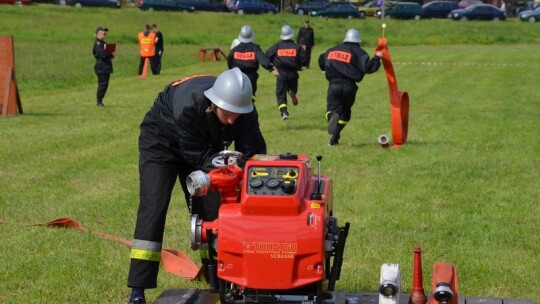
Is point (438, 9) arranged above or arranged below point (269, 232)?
below

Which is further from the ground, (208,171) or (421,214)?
(208,171)

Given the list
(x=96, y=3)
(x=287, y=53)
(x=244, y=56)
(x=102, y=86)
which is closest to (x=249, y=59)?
(x=244, y=56)

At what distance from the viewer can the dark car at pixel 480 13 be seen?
76625 mm

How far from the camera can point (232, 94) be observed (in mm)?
6250

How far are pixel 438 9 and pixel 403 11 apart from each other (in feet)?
10.2

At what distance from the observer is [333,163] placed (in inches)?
570

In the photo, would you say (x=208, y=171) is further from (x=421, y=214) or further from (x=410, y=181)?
(x=410, y=181)

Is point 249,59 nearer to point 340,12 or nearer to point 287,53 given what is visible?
point 287,53

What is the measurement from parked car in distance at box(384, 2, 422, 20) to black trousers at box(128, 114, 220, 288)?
72.3 meters

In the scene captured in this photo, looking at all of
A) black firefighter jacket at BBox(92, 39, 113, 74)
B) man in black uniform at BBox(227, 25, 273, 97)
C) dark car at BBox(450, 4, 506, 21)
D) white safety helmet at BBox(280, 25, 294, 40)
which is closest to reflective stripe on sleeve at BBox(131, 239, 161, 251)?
man in black uniform at BBox(227, 25, 273, 97)

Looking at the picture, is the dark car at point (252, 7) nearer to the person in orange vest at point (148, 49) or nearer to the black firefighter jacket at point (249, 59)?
the person in orange vest at point (148, 49)

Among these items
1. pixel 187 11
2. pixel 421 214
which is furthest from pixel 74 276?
pixel 187 11

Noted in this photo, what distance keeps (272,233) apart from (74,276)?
9.70ft

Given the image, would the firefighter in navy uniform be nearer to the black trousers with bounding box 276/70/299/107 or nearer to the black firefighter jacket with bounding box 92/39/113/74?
the black trousers with bounding box 276/70/299/107
